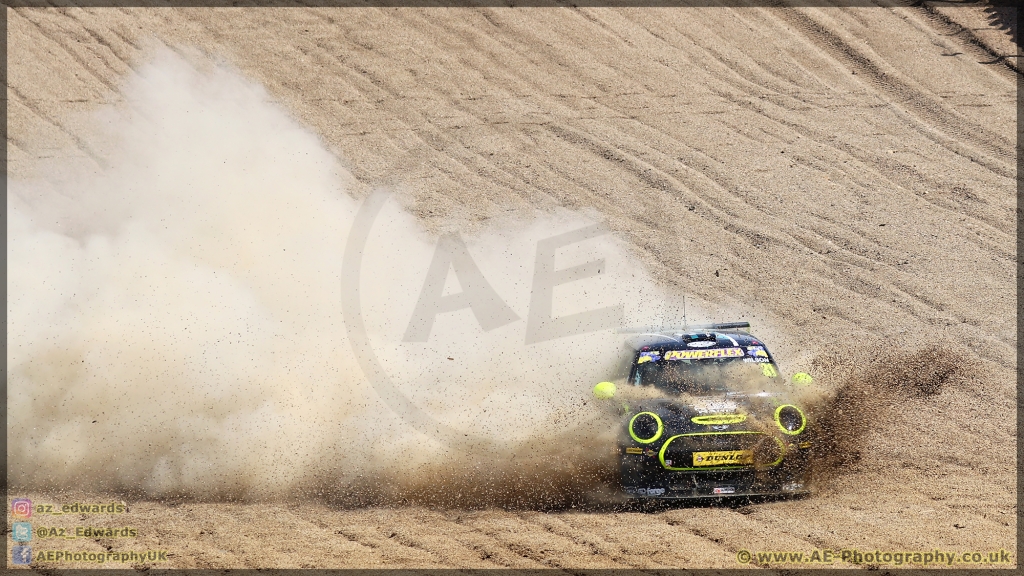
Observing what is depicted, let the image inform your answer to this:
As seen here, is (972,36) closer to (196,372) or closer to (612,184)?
(612,184)

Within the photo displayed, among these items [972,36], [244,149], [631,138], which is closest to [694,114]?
[631,138]

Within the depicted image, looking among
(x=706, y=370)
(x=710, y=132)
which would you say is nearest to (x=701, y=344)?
(x=706, y=370)

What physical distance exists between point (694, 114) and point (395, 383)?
809cm

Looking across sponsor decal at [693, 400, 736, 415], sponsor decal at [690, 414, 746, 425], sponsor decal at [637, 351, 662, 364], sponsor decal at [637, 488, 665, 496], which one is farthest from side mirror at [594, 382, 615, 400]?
sponsor decal at [637, 488, 665, 496]

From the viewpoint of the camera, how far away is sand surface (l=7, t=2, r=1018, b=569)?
40.3 feet

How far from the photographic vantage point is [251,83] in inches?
619

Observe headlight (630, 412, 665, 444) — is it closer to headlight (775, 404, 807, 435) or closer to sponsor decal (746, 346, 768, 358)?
headlight (775, 404, 807, 435)

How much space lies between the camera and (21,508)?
757 cm

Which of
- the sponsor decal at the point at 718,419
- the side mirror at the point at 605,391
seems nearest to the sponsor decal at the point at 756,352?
the sponsor decal at the point at 718,419

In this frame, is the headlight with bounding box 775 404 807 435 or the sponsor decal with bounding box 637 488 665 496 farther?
the headlight with bounding box 775 404 807 435

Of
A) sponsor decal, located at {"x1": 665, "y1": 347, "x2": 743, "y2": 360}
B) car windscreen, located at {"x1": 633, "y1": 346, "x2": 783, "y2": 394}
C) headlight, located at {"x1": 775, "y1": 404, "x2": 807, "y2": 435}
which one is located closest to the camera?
headlight, located at {"x1": 775, "y1": 404, "x2": 807, "y2": 435}

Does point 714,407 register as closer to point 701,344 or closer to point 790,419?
point 790,419

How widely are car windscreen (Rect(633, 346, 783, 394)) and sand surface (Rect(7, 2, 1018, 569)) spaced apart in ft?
4.38

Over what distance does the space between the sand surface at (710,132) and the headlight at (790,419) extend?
1.51 metres
